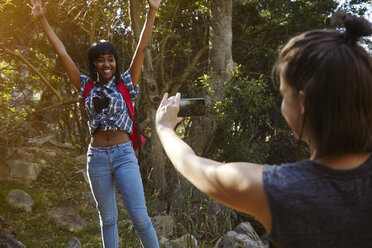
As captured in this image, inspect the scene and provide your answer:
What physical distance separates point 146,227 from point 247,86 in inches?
132

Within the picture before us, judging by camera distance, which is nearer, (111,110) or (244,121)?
(111,110)

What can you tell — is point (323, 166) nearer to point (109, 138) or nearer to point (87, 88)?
point (109, 138)

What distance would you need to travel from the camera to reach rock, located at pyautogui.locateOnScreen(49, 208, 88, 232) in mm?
4938

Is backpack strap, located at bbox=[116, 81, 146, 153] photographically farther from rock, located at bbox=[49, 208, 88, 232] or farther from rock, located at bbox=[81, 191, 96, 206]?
rock, located at bbox=[81, 191, 96, 206]

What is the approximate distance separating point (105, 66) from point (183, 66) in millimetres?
5303

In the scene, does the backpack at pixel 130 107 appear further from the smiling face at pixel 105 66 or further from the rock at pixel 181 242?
the rock at pixel 181 242

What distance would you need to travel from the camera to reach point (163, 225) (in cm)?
489

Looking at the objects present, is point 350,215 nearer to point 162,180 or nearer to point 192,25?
point 162,180

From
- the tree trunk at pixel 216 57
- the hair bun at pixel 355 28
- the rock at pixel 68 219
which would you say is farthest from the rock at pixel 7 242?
the tree trunk at pixel 216 57

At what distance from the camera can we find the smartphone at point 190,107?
5.42 ft

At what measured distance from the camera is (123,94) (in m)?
2.95

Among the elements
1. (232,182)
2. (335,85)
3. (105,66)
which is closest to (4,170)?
(105,66)

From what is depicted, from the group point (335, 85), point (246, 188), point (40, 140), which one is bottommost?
point (40, 140)

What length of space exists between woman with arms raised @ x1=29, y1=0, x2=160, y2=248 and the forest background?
2.51 meters
